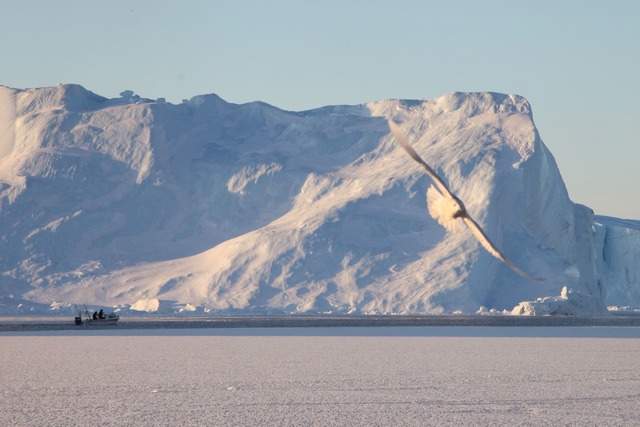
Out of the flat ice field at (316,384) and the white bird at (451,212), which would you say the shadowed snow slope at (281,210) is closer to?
the flat ice field at (316,384)

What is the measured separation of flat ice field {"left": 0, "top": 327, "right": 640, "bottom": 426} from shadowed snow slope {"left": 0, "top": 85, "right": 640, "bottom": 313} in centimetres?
4673

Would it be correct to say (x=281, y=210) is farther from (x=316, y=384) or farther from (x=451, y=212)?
(x=451, y=212)

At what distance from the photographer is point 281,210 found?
3706 inches

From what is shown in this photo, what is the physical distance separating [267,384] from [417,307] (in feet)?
198

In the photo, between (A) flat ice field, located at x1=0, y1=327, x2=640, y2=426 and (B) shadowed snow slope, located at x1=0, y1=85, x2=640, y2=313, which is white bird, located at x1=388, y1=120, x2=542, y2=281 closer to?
(A) flat ice field, located at x1=0, y1=327, x2=640, y2=426

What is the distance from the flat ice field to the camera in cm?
1395

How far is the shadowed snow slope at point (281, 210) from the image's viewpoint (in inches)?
3216

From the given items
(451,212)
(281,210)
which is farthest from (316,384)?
(281,210)

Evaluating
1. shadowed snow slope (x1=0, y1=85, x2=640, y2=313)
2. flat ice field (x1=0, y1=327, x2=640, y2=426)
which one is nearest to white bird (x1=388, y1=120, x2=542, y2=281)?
flat ice field (x1=0, y1=327, x2=640, y2=426)

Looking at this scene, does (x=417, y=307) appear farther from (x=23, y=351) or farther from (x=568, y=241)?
(x=23, y=351)

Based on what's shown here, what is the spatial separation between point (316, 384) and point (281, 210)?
76205 mm

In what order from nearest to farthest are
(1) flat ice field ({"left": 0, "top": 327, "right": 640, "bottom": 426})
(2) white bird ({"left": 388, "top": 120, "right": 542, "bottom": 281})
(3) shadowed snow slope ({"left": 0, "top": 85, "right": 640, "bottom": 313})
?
(1) flat ice field ({"left": 0, "top": 327, "right": 640, "bottom": 426})
(2) white bird ({"left": 388, "top": 120, "right": 542, "bottom": 281})
(3) shadowed snow slope ({"left": 0, "top": 85, "right": 640, "bottom": 313})

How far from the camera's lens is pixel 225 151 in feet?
325

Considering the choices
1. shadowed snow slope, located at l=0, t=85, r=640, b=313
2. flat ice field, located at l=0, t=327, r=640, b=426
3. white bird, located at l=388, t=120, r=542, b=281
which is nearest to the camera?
flat ice field, located at l=0, t=327, r=640, b=426
